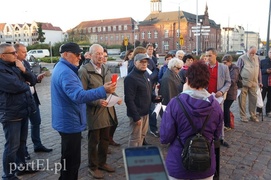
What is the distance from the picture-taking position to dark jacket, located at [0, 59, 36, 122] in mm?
3852

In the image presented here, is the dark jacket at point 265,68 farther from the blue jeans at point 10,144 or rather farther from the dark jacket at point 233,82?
the blue jeans at point 10,144

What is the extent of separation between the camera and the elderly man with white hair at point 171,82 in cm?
555

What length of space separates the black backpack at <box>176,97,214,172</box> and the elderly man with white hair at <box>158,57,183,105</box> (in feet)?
9.15

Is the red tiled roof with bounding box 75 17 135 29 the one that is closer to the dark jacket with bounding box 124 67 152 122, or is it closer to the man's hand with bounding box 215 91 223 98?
the man's hand with bounding box 215 91 223 98

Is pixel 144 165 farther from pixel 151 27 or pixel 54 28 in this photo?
pixel 54 28

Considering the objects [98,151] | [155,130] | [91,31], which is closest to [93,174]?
[98,151]

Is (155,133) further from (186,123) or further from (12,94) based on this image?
(186,123)

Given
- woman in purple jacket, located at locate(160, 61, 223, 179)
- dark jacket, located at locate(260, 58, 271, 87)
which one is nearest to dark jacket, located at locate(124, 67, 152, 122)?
woman in purple jacket, located at locate(160, 61, 223, 179)

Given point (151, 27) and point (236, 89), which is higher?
point (151, 27)

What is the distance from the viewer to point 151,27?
9962 centimetres

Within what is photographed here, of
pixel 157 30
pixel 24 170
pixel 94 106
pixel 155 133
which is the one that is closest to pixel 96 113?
pixel 94 106

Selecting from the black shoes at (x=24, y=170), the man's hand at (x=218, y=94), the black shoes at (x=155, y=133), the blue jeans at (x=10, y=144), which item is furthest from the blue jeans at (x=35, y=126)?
the man's hand at (x=218, y=94)

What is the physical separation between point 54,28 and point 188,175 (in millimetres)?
122934

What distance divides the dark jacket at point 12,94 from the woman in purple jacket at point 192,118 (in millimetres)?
2224
